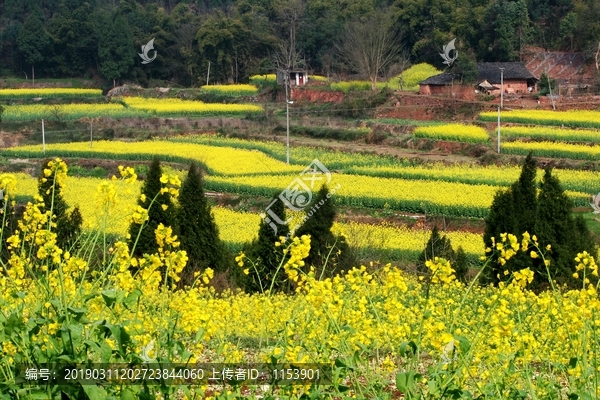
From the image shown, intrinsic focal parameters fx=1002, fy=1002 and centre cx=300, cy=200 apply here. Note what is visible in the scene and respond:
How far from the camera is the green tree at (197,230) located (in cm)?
1552

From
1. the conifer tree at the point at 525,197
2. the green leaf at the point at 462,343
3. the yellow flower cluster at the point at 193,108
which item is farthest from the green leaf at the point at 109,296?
the yellow flower cluster at the point at 193,108

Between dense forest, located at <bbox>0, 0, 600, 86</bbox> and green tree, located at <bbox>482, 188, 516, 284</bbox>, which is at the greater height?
dense forest, located at <bbox>0, 0, 600, 86</bbox>

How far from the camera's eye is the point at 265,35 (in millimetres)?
58219

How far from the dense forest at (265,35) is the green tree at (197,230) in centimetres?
3521

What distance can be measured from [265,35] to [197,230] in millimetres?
43762

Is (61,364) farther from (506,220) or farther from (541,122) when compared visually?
(541,122)

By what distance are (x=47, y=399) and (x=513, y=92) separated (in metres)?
40.5

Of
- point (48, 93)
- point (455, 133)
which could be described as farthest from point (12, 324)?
point (48, 93)

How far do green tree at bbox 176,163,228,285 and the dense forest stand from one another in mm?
35214

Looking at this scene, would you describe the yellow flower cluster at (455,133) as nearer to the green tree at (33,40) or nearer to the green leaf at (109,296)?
the green tree at (33,40)

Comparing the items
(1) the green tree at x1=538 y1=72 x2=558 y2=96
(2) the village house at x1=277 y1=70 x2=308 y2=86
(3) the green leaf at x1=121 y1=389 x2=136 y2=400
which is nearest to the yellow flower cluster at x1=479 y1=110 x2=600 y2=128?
(1) the green tree at x1=538 y1=72 x2=558 y2=96

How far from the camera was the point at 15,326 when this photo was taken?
4.09m

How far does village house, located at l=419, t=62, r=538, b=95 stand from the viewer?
43031mm

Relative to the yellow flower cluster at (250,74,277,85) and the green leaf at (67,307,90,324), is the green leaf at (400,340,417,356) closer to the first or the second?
the green leaf at (67,307,90,324)
